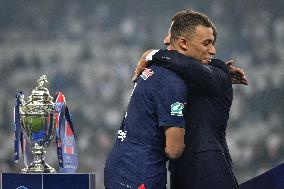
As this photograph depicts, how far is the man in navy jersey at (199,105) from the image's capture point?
2.13m

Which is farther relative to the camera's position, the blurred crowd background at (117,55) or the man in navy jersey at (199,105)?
the blurred crowd background at (117,55)

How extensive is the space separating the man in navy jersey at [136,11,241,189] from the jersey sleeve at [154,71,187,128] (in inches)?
3.0

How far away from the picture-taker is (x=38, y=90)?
332 cm

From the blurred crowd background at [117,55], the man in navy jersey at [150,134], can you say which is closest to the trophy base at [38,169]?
the man in navy jersey at [150,134]

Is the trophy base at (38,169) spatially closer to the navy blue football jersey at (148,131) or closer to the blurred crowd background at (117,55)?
the navy blue football jersey at (148,131)

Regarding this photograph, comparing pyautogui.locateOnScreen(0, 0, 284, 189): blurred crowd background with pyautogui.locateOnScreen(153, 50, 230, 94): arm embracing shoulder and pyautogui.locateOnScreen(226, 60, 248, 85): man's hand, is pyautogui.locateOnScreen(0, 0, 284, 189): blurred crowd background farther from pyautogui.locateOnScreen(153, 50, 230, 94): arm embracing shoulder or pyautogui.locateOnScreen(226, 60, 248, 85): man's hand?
pyautogui.locateOnScreen(153, 50, 230, 94): arm embracing shoulder

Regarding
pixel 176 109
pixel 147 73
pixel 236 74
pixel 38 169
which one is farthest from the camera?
pixel 38 169

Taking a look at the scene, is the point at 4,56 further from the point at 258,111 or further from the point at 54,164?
the point at 258,111

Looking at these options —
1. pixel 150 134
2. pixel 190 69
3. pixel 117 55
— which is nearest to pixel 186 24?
pixel 190 69

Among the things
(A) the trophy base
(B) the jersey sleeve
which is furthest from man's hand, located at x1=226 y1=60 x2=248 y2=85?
(A) the trophy base

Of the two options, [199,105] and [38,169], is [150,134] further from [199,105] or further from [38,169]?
[38,169]

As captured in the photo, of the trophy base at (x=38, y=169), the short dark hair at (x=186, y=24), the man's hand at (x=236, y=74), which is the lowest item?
the trophy base at (x=38, y=169)

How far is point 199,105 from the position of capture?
7.19 ft

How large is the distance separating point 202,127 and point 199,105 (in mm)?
79
